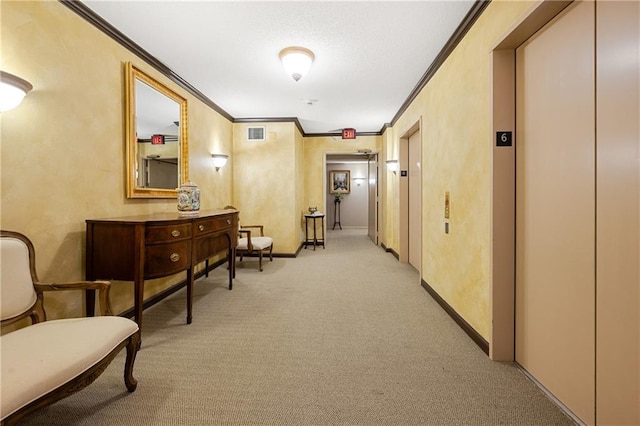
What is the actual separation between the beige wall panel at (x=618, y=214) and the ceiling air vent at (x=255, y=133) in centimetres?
451

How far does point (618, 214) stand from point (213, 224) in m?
2.90

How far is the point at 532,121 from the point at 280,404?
7.16 ft

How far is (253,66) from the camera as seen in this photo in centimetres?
301

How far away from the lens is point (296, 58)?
2.62 meters

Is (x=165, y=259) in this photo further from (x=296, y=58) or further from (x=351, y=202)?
(x=351, y=202)

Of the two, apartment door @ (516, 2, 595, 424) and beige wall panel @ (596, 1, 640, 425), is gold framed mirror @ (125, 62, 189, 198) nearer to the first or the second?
apartment door @ (516, 2, 595, 424)

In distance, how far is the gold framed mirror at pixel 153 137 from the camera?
2545 mm

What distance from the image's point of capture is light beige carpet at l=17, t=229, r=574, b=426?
1379 mm

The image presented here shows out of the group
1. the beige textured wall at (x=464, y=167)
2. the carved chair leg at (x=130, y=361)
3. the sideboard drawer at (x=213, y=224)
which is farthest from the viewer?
the sideboard drawer at (x=213, y=224)

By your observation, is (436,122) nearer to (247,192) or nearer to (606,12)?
(606,12)

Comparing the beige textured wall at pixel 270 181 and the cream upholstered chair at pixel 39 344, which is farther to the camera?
the beige textured wall at pixel 270 181

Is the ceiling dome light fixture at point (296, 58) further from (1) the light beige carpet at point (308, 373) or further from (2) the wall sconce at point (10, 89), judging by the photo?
(1) the light beige carpet at point (308, 373)

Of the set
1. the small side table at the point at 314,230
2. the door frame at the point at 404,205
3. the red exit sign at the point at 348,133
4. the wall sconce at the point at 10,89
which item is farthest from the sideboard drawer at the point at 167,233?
the red exit sign at the point at 348,133

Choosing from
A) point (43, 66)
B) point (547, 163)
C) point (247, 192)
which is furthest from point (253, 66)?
point (547, 163)
